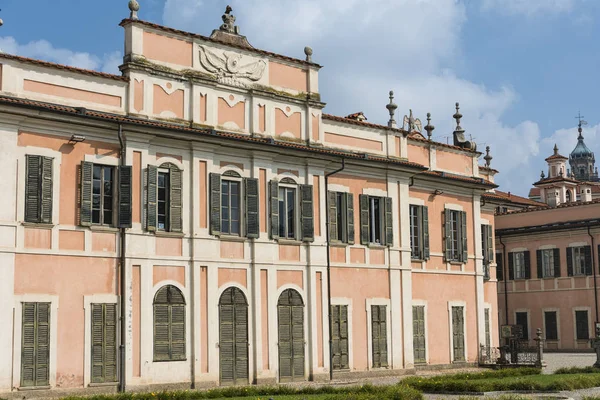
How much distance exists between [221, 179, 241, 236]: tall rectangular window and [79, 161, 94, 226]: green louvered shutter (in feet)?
15.1

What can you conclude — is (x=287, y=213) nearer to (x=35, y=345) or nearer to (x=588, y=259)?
(x=35, y=345)

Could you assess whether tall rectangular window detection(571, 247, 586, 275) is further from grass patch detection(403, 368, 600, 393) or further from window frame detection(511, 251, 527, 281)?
grass patch detection(403, 368, 600, 393)

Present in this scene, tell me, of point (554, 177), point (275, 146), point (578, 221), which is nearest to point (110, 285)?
point (275, 146)

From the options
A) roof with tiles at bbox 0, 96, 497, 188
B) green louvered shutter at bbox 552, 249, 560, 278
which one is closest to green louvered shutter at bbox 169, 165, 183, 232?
roof with tiles at bbox 0, 96, 497, 188

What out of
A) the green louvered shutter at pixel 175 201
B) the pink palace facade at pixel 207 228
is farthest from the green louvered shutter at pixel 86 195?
the green louvered shutter at pixel 175 201

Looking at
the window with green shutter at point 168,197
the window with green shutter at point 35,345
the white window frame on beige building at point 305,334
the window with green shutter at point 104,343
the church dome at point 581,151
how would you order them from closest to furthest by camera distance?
the window with green shutter at point 35,345, the window with green shutter at point 104,343, the window with green shutter at point 168,197, the white window frame on beige building at point 305,334, the church dome at point 581,151

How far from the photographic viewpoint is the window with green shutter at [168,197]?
26.7 metres

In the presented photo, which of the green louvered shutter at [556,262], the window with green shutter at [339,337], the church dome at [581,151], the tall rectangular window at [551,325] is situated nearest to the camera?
the window with green shutter at [339,337]

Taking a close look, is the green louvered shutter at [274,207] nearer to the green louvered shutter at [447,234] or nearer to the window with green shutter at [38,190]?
the window with green shutter at [38,190]

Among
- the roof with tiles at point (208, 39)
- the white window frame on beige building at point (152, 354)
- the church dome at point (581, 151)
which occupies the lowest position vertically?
the white window frame on beige building at point (152, 354)

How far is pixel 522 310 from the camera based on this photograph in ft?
173

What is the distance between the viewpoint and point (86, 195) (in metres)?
25.1

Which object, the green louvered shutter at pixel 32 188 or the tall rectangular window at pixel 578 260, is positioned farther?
the tall rectangular window at pixel 578 260

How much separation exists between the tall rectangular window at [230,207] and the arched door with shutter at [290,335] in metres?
2.84
